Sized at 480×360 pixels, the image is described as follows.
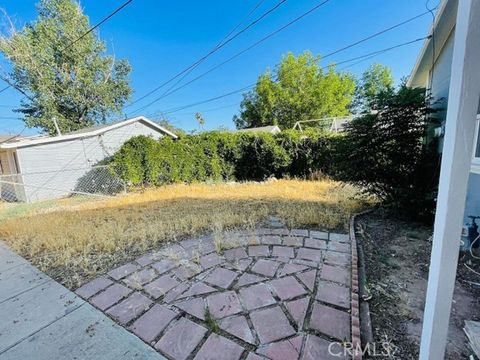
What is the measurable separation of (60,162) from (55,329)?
10323 mm

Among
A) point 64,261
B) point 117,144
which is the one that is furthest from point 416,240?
point 117,144

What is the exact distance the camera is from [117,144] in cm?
1146

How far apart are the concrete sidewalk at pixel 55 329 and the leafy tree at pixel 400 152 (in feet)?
13.0

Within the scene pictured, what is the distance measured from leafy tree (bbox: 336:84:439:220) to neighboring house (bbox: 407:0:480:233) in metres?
0.38

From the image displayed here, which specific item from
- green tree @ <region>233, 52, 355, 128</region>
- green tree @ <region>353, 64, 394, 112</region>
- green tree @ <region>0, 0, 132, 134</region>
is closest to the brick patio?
green tree @ <region>0, 0, 132, 134</region>

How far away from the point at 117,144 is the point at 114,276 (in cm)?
1037

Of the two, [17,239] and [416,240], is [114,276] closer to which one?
[17,239]

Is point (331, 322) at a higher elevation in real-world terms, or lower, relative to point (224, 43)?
lower

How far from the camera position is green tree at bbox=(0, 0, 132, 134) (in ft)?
46.2

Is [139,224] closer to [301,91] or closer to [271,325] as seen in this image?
[271,325]

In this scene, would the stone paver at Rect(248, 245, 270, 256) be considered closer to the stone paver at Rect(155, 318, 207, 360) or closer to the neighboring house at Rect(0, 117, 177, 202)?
the stone paver at Rect(155, 318, 207, 360)

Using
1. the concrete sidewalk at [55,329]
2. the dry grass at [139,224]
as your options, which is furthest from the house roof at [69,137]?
the concrete sidewalk at [55,329]

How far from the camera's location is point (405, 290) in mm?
2045

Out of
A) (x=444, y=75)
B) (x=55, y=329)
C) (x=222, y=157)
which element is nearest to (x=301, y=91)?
(x=222, y=157)
